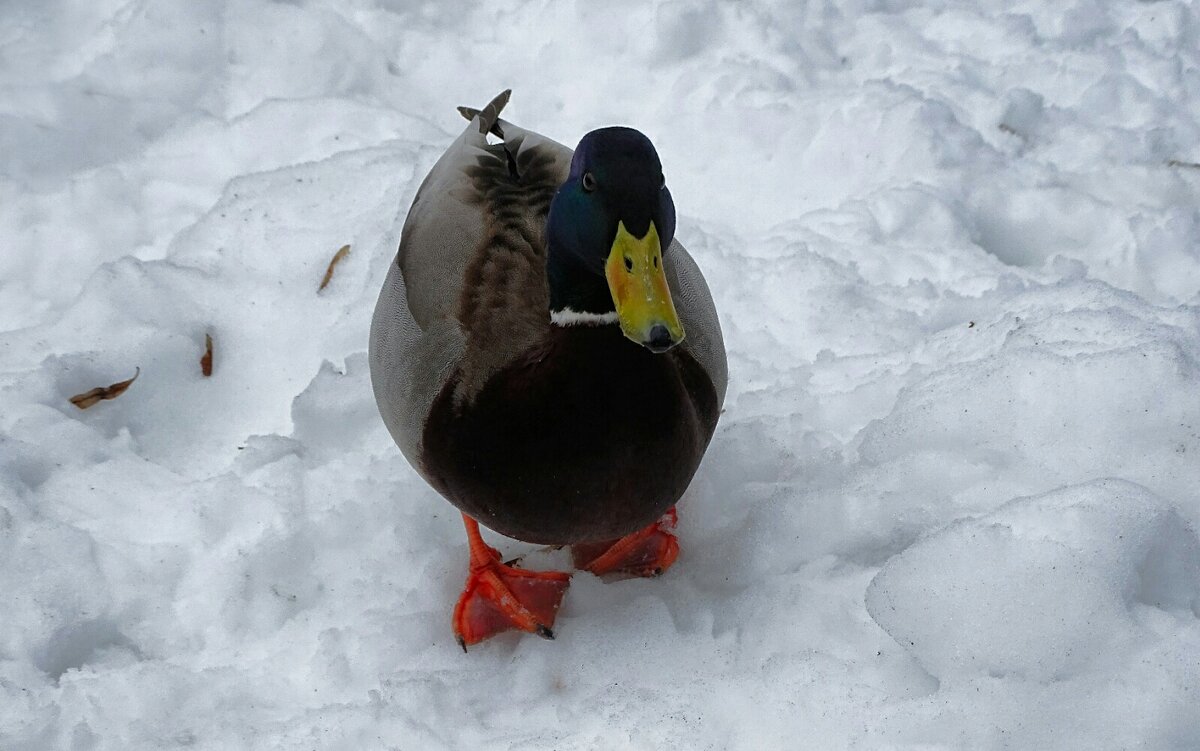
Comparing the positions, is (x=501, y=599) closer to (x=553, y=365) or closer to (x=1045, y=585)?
(x=553, y=365)

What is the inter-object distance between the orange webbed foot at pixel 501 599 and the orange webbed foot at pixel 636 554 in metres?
0.08

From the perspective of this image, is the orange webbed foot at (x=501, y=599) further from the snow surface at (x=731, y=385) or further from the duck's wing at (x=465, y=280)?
the duck's wing at (x=465, y=280)

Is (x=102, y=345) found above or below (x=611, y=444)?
below

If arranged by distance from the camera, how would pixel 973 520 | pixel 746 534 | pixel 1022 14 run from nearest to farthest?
pixel 973 520, pixel 746 534, pixel 1022 14

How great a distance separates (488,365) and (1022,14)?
2.91 metres

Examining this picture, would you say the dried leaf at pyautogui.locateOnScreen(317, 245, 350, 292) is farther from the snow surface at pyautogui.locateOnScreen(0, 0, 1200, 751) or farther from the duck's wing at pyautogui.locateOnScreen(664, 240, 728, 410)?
the duck's wing at pyautogui.locateOnScreen(664, 240, 728, 410)

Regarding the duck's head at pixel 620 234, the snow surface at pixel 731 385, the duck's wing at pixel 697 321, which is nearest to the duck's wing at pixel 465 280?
the duck's head at pixel 620 234

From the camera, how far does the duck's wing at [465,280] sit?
2.18 m

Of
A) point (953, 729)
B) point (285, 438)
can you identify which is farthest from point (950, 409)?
point (285, 438)

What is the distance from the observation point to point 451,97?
414 centimetres

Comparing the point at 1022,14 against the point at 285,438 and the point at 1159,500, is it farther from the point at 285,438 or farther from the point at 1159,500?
the point at 285,438

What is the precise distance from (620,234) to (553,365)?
0.29 meters

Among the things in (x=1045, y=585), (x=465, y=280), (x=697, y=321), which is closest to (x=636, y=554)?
(x=697, y=321)

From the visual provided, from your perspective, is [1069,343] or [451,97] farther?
[451,97]
